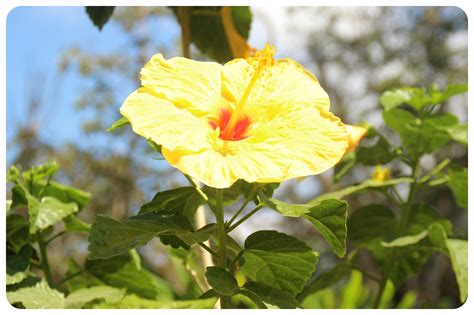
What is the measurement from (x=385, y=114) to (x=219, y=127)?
450 mm

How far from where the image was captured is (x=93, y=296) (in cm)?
74

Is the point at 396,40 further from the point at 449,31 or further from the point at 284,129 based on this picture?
the point at 284,129

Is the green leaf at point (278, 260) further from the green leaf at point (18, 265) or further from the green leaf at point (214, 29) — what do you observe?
the green leaf at point (214, 29)

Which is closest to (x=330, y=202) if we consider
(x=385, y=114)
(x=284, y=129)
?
(x=284, y=129)

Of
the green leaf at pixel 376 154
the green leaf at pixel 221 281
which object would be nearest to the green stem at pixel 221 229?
the green leaf at pixel 221 281

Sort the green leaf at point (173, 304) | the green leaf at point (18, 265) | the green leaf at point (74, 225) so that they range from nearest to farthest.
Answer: the green leaf at point (173, 304) < the green leaf at point (18, 265) < the green leaf at point (74, 225)

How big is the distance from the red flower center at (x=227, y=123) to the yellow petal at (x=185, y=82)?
0.01m

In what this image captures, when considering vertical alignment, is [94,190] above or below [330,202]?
below

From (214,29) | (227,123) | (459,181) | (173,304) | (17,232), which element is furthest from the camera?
(214,29)

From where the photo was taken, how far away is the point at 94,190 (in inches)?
346

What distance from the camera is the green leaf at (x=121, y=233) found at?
1.88ft

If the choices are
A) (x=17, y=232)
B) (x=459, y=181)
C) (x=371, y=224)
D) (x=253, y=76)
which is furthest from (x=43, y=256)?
(x=459, y=181)

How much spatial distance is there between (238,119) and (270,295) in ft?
0.59

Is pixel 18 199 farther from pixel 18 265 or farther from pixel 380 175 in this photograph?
pixel 380 175
